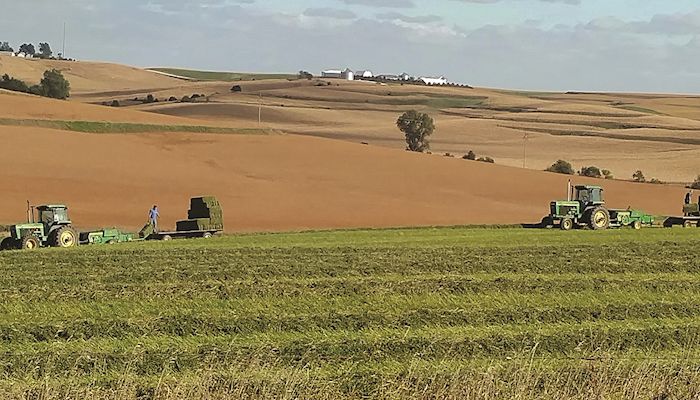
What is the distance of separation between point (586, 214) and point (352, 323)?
73.9 ft

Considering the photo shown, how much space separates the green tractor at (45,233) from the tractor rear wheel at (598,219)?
1846 cm

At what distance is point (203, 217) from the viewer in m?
38.1

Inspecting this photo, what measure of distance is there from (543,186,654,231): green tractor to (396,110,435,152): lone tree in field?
57570 mm

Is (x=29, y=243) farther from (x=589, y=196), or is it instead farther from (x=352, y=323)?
(x=589, y=196)

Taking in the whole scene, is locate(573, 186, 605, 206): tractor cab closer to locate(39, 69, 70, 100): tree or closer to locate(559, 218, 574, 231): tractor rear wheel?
locate(559, 218, 574, 231): tractor rear wheel

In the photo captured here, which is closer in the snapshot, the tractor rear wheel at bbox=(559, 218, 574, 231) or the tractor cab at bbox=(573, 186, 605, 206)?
the tractor rear wheel at bbox=(559, 218, 574, 231)

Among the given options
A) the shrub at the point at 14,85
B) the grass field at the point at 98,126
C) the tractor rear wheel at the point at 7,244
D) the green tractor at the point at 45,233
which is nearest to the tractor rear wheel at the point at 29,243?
the green tractor at the point at 45,233

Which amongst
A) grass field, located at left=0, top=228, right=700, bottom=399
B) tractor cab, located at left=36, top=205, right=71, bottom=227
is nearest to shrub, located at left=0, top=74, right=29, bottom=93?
tractor cab, located at left=36, top=205, right=71, bottom=227

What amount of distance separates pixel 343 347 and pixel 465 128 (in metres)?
109

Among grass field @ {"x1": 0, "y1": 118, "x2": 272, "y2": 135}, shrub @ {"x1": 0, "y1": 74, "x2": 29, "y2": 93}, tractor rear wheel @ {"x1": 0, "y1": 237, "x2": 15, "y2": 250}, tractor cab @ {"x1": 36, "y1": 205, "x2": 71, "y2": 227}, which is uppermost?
shrub @ {"x1": 0, "y1": 74, "x2": 29, "y2": 93}

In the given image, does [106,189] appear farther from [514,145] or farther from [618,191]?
[514,145]

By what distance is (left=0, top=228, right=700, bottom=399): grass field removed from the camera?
1219 centimetres

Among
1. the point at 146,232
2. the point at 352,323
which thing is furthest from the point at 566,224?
the point at 352,323

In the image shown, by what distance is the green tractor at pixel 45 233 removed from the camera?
105 ft
